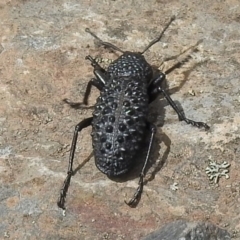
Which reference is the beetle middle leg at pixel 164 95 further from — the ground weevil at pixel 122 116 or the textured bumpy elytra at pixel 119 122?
the textured bumpy elytra at pixel 119 122

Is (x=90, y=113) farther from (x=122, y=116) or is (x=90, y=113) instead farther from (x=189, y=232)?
(x=189, y=232)

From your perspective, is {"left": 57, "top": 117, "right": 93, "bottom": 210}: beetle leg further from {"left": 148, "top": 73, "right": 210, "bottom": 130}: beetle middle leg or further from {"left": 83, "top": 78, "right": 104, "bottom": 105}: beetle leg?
{"left": 148, "top": 73, "right": 210, "bottom": 130}: beetle middle leg

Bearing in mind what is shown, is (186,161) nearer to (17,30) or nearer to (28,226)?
(28,226)

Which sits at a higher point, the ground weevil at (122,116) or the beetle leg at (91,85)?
the ground weevil at (122,116)

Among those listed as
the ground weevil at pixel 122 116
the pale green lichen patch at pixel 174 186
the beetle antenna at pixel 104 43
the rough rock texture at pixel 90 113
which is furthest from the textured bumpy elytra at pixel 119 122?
the beetle antenna at pixel 104 43

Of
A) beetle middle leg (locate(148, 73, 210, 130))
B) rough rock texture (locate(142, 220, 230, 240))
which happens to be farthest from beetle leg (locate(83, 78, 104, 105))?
rough rock texture (locate(142, 220, 230, 240))

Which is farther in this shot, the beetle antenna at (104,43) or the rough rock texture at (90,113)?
the beetle antenna at (104,43)
